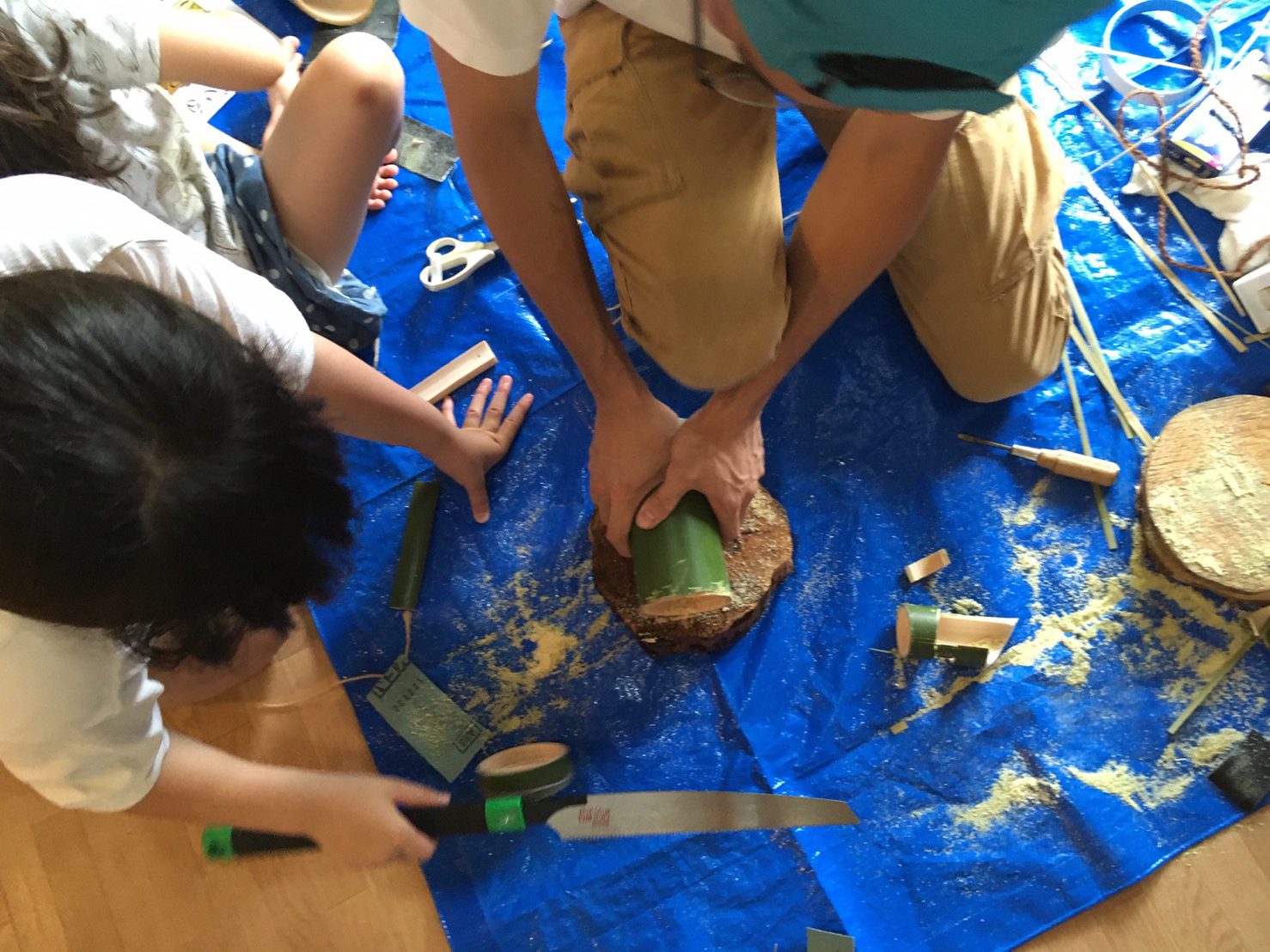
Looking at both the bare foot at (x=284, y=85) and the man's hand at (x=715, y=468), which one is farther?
the bare foot at (x=284, y=85)

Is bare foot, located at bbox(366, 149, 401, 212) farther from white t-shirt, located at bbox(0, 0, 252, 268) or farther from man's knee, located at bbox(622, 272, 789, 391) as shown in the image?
man's knee, located at bbox(622, 272, 789, 391)

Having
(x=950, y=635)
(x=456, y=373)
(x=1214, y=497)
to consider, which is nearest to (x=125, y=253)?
(x=456, y=373)

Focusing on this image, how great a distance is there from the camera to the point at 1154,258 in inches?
51.3

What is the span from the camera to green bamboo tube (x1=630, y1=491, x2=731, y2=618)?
37.7 inches

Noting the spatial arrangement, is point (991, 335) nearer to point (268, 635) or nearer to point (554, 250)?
point (554, 250)

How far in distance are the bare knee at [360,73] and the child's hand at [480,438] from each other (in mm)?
435

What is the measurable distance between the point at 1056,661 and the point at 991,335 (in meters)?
0.48

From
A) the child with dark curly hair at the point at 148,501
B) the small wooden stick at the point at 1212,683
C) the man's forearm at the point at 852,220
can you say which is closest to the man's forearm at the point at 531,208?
the man's forearm at the point at 852,220

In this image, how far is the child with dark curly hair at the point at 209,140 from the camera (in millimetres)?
906

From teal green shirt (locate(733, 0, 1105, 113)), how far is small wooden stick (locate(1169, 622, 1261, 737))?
38.6 inches

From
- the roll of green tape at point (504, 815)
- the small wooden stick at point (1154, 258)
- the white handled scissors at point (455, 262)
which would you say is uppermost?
the small wooden stick at point (1154, 258)

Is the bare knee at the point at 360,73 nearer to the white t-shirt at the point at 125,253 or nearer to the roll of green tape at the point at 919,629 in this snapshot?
the white t-shirt at the point at 125,253

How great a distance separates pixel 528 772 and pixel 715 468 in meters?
Result: 0.48

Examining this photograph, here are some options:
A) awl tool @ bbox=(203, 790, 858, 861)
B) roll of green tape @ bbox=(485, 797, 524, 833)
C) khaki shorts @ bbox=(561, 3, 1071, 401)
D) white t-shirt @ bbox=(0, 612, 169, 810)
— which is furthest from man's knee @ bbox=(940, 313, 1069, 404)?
white t-shirt @ bbox=(0, 612, 169, 810)
